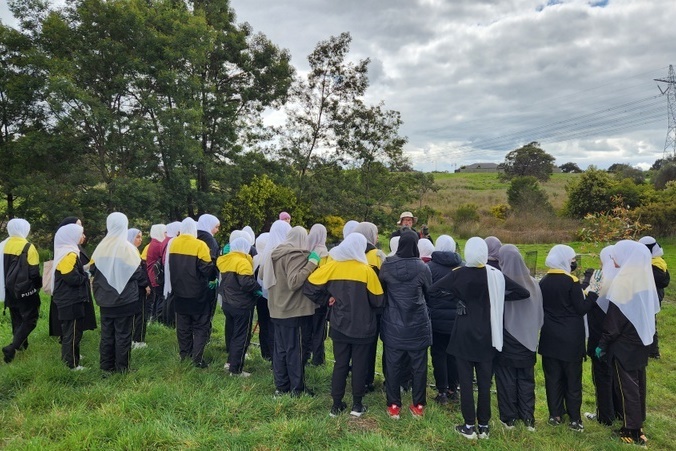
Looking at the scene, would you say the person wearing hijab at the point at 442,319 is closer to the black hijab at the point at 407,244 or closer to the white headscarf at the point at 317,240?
the black hijab at the point at 407,244

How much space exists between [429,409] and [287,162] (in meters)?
14.4

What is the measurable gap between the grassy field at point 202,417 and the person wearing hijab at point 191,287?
35 centimetres

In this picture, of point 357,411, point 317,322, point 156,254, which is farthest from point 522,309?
point 156,254

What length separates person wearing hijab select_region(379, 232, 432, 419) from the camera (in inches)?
163

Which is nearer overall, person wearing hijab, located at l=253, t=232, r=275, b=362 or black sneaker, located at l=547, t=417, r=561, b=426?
black sneaker, located at l=547, t=417, r=561, b=426

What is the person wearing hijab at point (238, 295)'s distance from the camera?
197 inches

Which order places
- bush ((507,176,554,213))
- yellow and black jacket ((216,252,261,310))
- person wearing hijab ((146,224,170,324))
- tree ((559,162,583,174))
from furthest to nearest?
1. tree ((559,162,583,174))
2. bush ((507,176,554,213))
3. person wearing hijab ((146,224,170,324))
4. yellow and black jacket ((216,252,261,310))

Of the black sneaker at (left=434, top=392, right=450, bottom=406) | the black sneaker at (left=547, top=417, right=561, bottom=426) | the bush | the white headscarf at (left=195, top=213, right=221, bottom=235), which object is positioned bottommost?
the black sneaker at (left=547, top=417, right=561, bottom=426)

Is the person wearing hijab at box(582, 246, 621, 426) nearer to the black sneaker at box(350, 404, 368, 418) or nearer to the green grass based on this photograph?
the green grass

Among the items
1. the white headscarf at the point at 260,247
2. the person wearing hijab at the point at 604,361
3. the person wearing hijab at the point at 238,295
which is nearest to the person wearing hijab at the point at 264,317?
the white headscarf at the point at 260,247

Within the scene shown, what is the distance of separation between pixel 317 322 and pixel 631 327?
345cm

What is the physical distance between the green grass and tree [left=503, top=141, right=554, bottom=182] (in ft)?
164

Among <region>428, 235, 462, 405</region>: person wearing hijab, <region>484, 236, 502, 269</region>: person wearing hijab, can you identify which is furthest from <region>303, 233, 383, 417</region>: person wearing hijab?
<region>484, 236, 502, 269</region>: person wearing hijab

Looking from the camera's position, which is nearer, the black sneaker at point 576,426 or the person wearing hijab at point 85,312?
the black sneaker at point 576,426
